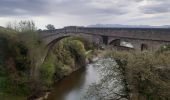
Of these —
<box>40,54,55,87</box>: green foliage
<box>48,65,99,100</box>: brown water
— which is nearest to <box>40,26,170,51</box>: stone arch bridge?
<box>40,54,55,87</box>: green foliage

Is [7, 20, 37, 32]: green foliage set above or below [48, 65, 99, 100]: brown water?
above

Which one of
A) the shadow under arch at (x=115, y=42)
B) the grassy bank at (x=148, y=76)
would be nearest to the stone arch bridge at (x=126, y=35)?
the shadow under arch at (x=115, y=42)

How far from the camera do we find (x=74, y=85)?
3047cm

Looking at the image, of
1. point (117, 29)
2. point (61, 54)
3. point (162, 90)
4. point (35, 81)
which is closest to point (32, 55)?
point (35, 81)

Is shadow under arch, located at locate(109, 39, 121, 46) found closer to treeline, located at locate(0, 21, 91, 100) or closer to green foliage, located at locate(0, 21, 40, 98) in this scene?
treeline, located at locate(0, 21, 91, 100)

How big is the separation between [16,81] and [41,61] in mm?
7144

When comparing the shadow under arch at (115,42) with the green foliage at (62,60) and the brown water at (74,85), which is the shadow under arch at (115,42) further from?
the green foliage at (62,60)

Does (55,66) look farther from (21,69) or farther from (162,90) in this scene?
(162,90)

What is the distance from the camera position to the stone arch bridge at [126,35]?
17.0m

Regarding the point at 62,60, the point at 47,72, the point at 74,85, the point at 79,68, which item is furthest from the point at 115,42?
the point at 79,68

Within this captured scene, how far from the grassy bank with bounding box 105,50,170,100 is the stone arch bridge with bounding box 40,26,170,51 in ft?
11.6

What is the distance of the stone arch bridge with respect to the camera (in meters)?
17.0

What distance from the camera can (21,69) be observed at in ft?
89.2

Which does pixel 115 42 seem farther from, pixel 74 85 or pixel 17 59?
pixel 17 59
